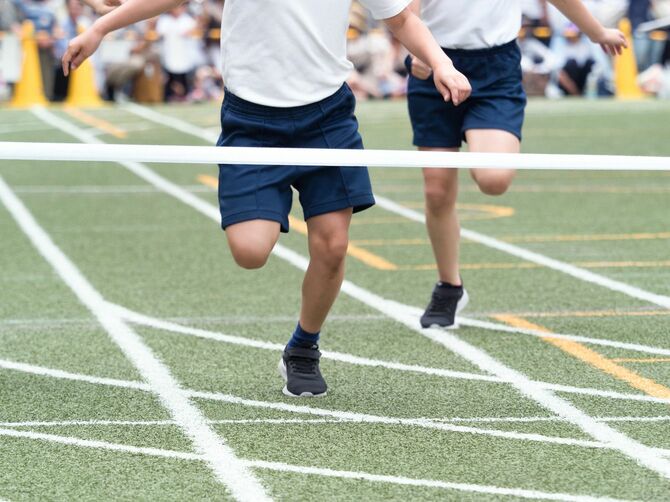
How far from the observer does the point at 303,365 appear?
5.99 m

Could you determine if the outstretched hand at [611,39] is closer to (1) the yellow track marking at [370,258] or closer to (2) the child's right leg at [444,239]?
(2) the child's right leg at [444,239]

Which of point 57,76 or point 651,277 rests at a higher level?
point 651,277

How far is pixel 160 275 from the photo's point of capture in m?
9.15

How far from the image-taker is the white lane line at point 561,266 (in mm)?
8203

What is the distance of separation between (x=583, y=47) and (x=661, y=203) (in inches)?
646

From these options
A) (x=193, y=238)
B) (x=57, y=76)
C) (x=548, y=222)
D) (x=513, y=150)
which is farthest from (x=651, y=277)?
(x=57, y=76)

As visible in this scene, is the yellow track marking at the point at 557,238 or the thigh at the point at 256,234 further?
the yellow track marking at the point at 557,238

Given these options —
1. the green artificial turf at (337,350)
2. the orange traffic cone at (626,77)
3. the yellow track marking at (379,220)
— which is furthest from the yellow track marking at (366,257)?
the orange traffic cone at (626,77)

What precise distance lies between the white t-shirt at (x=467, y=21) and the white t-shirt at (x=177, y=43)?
2010 centimetres

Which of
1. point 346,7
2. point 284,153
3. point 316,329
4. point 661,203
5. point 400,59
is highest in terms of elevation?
point 346,7

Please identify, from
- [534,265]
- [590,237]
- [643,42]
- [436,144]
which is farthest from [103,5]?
[643,42]

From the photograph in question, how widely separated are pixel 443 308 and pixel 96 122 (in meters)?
15.2

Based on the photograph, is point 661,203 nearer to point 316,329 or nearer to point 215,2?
point 316,329

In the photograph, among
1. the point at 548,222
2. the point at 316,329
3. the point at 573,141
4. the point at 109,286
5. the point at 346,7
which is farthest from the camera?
the point at 573,141
